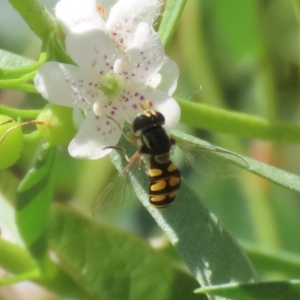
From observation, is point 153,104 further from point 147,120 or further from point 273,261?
point 273,261

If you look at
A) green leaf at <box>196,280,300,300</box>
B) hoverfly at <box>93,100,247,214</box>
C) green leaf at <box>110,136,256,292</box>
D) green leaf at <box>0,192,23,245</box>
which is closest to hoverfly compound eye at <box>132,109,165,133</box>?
hoverfly at <box>93,100,247,214</box>

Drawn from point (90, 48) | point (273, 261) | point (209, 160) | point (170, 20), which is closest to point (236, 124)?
point (209, 160)

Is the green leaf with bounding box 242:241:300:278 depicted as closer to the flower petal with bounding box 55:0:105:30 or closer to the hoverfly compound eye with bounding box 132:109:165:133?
the hoverfly compound eye with bounding box 132:109:165:133

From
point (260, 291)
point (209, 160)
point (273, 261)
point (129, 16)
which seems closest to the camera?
point (260, 291)

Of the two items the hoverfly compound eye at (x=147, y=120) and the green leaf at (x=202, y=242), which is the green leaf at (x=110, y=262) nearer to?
the green leaf at (x=202, y=242)

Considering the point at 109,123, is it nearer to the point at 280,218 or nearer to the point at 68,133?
the point at 68,133

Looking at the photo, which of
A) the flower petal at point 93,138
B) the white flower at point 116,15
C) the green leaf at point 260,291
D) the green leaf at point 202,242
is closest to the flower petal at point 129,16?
the white flower at point 116,15

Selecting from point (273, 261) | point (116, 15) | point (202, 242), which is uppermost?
point (116, 15)

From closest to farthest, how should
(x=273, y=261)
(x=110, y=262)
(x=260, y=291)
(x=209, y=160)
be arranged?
1. (x=260, y=291)
2. (x=209, y=160)
3. (x=110, y=262)
4. (x=273, y=261)
